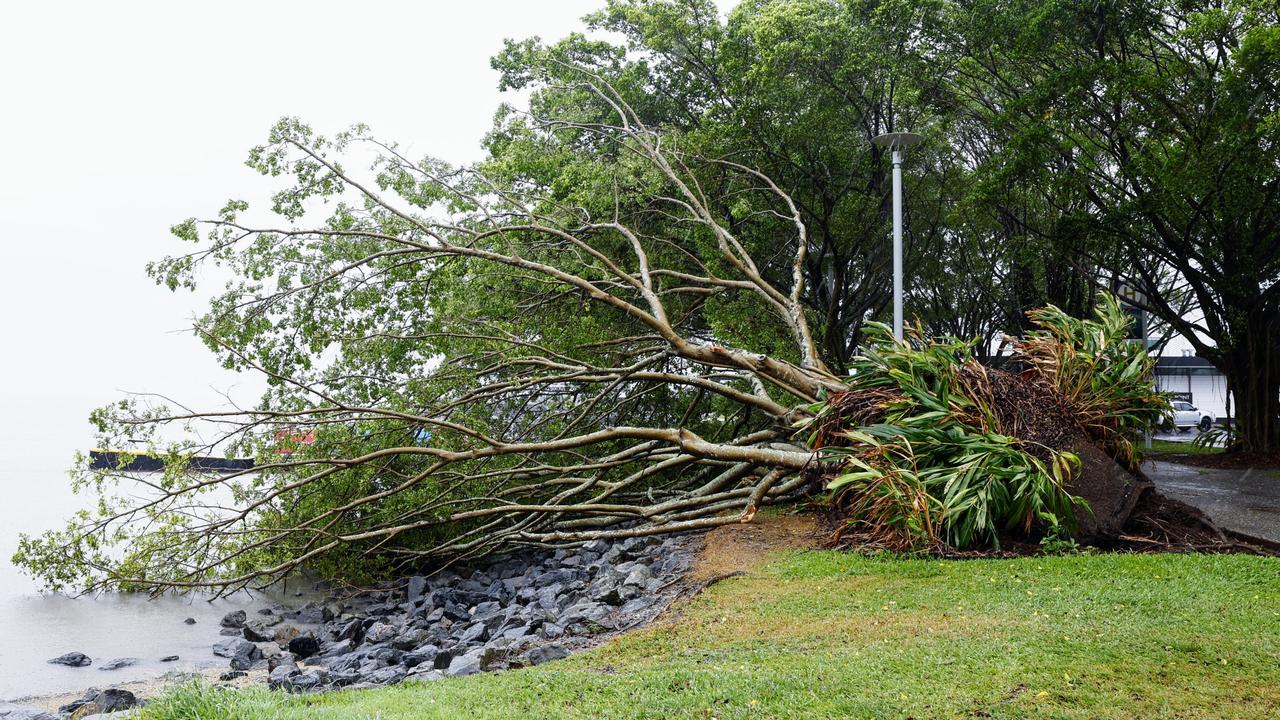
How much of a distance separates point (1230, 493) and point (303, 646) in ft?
35.5

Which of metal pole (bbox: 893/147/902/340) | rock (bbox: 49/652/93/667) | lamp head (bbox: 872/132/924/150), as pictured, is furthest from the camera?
lamp head (bbox: 872/132/924/150)

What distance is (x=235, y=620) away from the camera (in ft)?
29.7

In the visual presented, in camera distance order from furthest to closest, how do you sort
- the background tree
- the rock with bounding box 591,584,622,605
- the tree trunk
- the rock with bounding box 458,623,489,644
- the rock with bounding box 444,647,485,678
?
1. the tree trunk
2. the background tree
3. the rock with bounding box 591,584,622,605
4. the rock with bounding box 458,623,489,644
5. the rock with bounding box 444,647,485,678

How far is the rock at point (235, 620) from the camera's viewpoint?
29.5 feet

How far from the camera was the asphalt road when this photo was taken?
891 centimetres

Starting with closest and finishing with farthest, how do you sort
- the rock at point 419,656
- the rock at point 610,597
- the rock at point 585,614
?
the rock at point 419,656 < the rock at point 585,614 < the rock at point 610,597

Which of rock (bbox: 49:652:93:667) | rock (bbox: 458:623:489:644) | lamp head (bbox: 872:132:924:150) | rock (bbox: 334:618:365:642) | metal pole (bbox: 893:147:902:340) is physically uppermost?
lamp head (bbox: 872:132:924:150)

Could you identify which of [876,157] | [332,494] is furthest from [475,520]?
[876,157]

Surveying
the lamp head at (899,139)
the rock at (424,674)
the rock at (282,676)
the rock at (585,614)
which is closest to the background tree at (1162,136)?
the lamp head at (899,139)

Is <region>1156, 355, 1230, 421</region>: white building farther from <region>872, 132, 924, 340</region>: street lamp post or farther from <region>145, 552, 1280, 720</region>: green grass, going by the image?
<region>145, 552, 1280, 720</region>: green grass

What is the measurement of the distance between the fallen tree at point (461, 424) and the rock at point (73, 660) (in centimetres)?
63

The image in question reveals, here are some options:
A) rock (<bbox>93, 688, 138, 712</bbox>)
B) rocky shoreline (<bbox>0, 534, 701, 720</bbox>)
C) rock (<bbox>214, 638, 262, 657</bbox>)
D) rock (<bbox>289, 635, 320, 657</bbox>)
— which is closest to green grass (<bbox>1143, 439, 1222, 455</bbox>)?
rocky shoreline (<bbox>0, 534, 701, 720</bbox>)

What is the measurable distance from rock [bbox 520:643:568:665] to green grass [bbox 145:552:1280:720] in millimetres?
211

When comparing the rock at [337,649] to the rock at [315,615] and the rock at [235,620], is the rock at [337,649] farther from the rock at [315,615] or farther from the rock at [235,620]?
the rock at [235,620]
